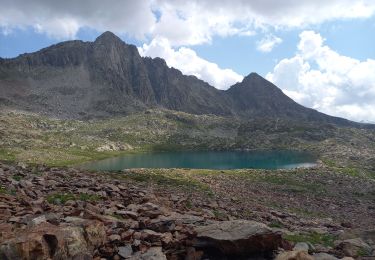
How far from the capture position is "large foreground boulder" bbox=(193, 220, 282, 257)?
656 inches

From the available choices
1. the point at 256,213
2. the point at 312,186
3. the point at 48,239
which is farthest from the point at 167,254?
the point at 312,186

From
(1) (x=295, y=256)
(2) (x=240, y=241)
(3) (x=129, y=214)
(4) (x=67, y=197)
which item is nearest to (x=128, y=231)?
(3) (x=129, y=214)

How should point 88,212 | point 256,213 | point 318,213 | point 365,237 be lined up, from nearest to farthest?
point 88,212, point 365,237, point 256,213, point 318,213

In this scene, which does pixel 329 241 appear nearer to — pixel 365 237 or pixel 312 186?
pixel 365 237

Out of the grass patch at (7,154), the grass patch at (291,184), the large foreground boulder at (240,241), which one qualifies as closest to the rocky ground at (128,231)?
the large foreground boulder at (240,241)

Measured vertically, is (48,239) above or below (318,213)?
above

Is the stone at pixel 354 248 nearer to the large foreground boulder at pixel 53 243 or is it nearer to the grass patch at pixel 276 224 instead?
the grass patch at pixel 276 224

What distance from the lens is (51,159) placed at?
465 ft

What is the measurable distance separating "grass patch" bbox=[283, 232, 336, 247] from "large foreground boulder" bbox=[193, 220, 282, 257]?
6.70 metres

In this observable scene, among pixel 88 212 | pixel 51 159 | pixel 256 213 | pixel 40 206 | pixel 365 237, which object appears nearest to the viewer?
pixel 88 212

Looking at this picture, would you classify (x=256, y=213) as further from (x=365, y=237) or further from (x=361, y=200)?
(x=361, y=200)

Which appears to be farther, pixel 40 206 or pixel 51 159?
pixel 51 159

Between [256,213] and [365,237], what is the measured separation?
1131 centimetres

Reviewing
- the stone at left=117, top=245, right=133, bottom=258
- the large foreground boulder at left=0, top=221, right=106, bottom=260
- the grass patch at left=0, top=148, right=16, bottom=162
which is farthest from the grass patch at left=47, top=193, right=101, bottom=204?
the grass patch at left=0, top=148, right=16, bottom=162
